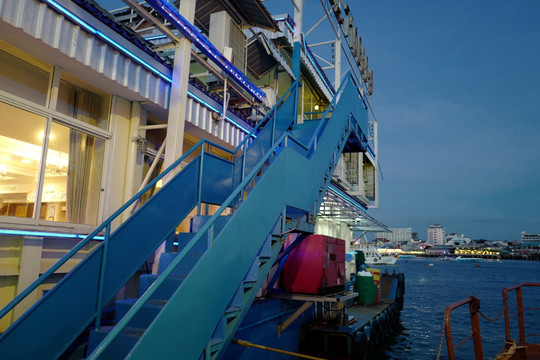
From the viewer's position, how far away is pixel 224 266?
13.3 ft

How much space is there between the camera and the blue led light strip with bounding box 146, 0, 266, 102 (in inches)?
249

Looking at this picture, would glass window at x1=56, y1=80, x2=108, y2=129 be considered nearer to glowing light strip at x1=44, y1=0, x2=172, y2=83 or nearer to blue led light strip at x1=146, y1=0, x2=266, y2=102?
glowing light strip at x1=44, y1=0, x2=172, y2=83

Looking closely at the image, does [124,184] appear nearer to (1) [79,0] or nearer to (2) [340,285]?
(1) [79,0]

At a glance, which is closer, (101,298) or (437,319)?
(101,298)

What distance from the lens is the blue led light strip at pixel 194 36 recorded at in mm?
6328

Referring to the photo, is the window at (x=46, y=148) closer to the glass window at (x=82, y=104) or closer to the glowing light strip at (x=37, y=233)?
the glass window at (x=82, y=104)

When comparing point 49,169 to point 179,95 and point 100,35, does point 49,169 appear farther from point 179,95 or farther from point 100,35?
point 179,95

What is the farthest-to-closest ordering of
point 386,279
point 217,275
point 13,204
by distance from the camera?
point 386,279, point 13,204, point 217,275

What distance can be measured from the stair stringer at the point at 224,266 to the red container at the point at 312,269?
69.7 inches

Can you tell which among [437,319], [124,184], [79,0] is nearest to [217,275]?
[124,184]

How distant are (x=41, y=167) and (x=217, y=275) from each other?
3.76 m

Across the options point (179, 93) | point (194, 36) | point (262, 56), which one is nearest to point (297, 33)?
point (194, 36)

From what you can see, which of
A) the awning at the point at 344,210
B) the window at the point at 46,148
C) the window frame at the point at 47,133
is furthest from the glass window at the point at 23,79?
the awning at the point at 344,210

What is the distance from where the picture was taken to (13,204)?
5.65 meters
